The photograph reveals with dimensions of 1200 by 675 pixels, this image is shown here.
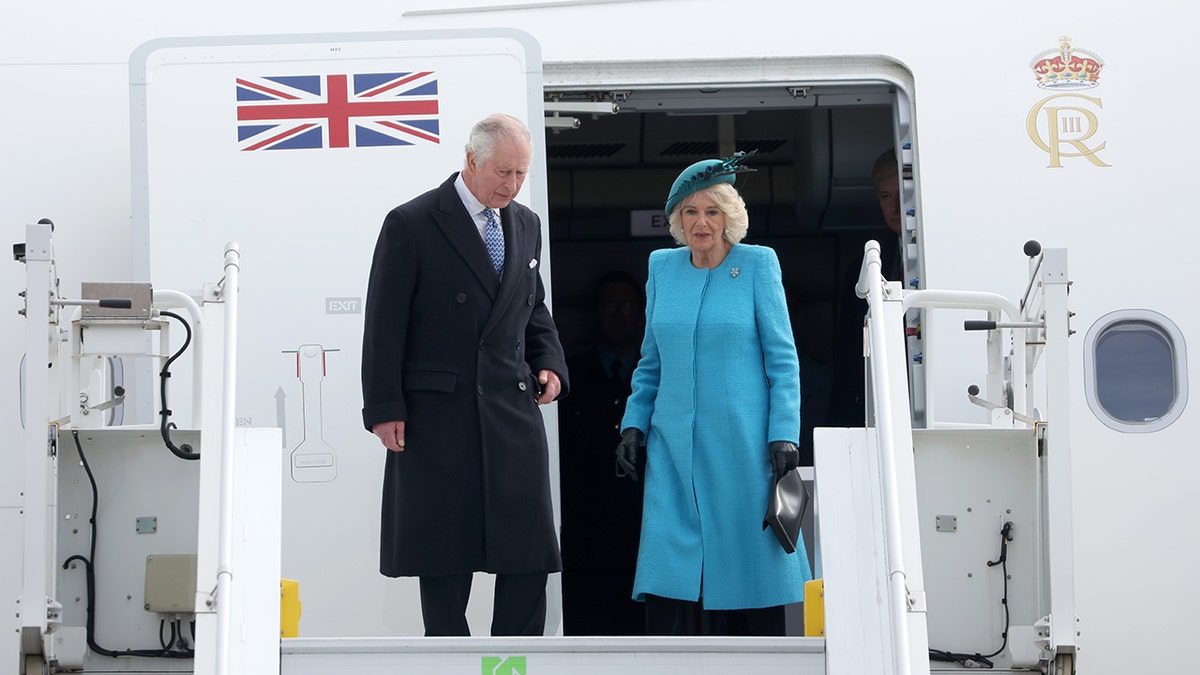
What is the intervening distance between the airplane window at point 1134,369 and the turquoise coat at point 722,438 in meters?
1.68

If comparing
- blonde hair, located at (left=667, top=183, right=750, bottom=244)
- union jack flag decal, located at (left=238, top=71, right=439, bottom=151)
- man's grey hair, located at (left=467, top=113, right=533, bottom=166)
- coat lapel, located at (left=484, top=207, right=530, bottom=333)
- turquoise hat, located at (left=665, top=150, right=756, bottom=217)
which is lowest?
coat lapel, located at (left=484, top=207, right=530, bottom=333)

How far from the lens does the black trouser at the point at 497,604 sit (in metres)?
4.13

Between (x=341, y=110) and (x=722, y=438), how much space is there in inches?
Answer: 77.6

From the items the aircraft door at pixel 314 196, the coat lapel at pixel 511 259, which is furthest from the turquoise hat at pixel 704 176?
the aircraft door at pixel 314 196

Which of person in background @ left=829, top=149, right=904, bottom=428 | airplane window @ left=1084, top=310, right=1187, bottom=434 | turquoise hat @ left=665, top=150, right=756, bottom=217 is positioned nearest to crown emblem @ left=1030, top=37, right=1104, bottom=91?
airplane window @ left=1084, top=310, right=1187, bottom=434

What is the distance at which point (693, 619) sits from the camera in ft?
14.7

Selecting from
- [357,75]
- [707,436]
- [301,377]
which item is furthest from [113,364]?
[707,436]

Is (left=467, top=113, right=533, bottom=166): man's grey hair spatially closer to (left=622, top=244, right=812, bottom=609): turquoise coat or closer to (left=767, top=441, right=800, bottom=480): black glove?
(left=622, top=244, right=812, bottom=609): turquoise coat

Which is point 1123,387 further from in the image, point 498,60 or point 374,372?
point 374,372

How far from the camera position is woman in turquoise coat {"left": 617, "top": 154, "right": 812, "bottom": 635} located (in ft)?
14.1

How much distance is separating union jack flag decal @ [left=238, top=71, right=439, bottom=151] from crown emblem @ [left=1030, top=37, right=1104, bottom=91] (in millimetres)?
2294

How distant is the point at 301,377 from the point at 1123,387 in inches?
118

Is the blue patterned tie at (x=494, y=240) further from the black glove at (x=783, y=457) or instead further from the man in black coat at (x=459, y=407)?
the black glove at (x=783, y=457)

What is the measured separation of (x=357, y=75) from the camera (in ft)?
17.4
